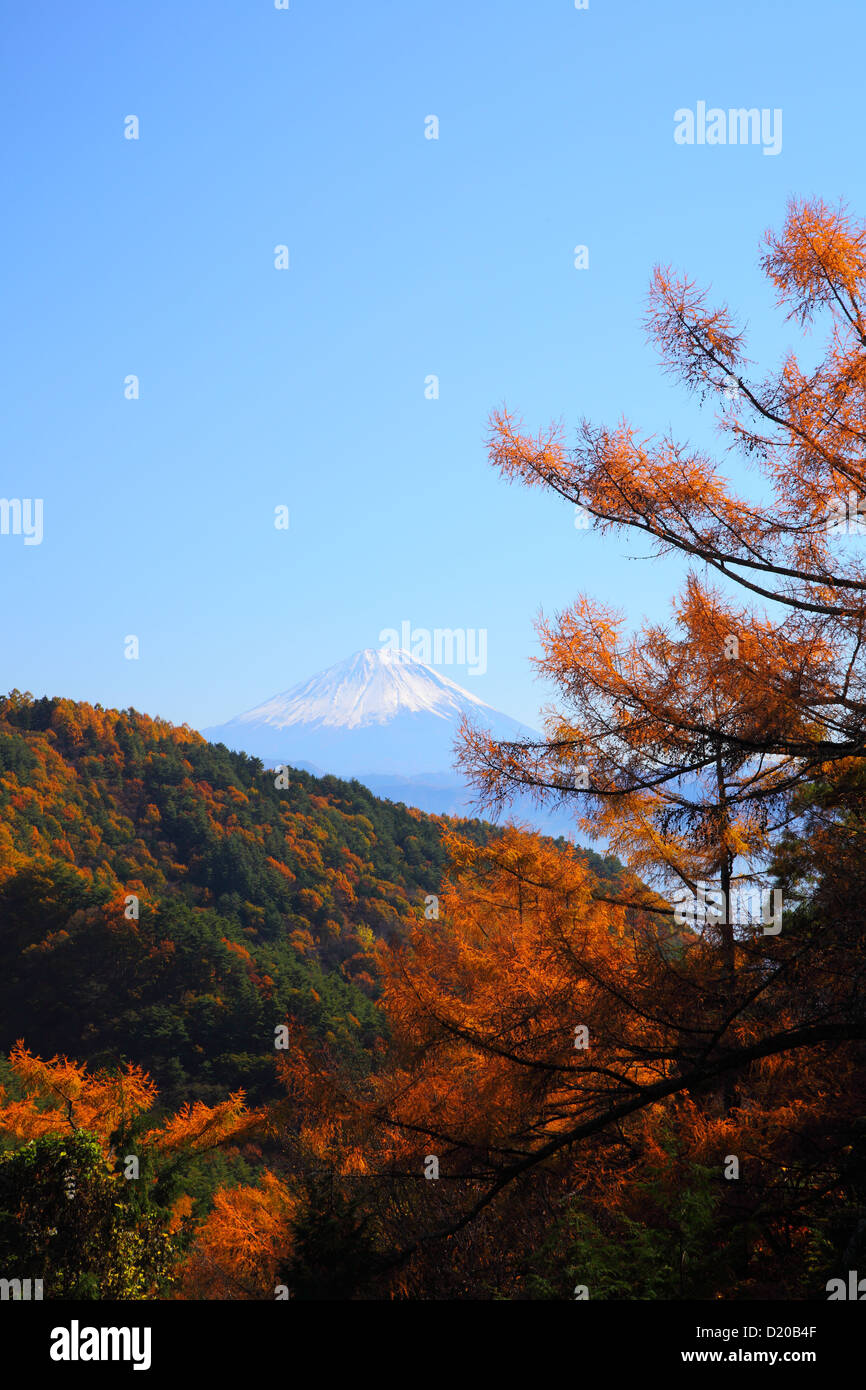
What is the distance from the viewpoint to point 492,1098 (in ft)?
23.2

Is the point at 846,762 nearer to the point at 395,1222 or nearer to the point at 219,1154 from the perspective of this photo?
the point at 395,1222

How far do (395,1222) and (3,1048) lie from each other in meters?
44.6

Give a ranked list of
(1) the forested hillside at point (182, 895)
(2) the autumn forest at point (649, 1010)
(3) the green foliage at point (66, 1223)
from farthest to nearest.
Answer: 1. (1) the forested hillside at point (182, 895)
2. (3) the green foliage at point (66, 1223)
3. (2) the autumn forest at point (649, 1010)

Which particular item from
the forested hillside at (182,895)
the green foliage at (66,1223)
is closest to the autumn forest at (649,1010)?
the green foliage at (66,1223)

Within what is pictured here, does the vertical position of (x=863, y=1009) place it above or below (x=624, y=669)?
below

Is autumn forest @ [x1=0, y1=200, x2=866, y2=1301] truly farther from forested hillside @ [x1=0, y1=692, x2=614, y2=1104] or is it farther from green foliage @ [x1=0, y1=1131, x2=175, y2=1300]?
forested hillside @ [x1=0, y1=692, x2=614, y2=1104]

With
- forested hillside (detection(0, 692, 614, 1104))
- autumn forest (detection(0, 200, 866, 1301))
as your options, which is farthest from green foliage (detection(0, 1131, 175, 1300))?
forested hillside (detection(0, 692, 614, 1104))

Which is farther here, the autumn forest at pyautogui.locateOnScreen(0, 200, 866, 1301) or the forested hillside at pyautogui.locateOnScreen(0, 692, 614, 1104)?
the forested hillside at pyautogui.locateOnScreen(0, 692, 614, 1104)

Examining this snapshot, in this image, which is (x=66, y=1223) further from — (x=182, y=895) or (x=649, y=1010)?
(x=182, y=895)

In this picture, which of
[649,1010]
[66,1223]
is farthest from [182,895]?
[649,1010]

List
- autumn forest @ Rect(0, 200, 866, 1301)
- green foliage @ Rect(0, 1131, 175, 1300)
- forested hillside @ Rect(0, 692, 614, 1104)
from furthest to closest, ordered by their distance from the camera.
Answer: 1. forested hillside @ Rect(0, 692, 614, 1104)
2. green foliage @ Rect(0, 1131, 175, 1300)
3. autumn forest @ Rect(0, 200, 866, 1301)

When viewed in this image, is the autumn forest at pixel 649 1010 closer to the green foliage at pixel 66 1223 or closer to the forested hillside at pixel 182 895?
the green foliage at pixel 66 1223

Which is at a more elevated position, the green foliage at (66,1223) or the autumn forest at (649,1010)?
the autumn forest at (649,1010)
